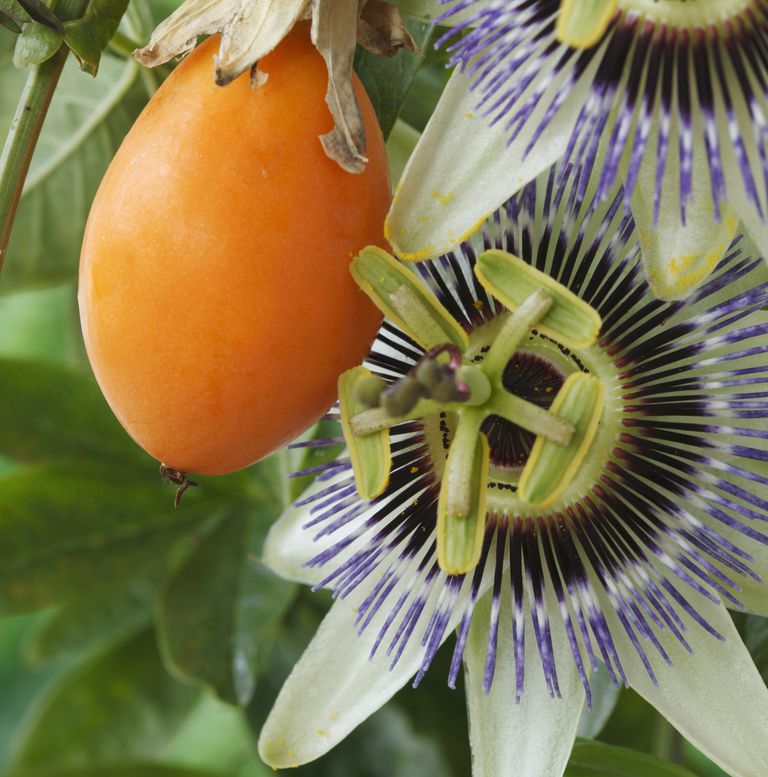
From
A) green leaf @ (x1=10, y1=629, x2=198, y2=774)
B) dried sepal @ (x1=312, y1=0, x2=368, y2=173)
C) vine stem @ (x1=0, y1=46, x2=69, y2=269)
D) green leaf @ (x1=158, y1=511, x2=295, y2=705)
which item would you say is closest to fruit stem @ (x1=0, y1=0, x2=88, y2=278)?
vine stem @ (x1=0, y1=46, x2=69, y2=269)

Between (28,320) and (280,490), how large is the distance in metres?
1.39

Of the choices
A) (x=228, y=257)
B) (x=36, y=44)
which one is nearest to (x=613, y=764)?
(x=228, y=257)

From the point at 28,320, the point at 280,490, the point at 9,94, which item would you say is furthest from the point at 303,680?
the point at 28,320

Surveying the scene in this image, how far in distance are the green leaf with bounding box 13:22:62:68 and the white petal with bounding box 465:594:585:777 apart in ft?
1.92

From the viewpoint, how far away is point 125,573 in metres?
1.57

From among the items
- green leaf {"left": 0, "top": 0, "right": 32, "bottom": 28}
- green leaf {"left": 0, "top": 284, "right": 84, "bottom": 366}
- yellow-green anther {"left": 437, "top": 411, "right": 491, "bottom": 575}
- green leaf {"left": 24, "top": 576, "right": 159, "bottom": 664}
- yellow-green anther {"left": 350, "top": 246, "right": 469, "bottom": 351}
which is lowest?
green leaf {"left": 24, "top": 576, "right": 159, "bottom": 664}

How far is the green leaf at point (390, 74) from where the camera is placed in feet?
3.17

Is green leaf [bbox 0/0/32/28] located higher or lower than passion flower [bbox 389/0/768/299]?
higher

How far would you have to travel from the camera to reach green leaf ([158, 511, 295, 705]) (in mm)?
1328

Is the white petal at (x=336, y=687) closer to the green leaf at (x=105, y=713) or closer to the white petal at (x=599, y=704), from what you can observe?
the white petal at (x=599, y=704)

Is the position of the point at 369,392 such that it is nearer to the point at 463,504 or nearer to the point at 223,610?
the point at 463,504

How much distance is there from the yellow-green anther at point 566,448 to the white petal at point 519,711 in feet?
0.69

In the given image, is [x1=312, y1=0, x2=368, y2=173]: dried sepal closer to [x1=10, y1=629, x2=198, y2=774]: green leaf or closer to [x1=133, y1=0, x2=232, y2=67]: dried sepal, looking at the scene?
[x1=133, y1=0, x2=232, y2=67]: dried sepal

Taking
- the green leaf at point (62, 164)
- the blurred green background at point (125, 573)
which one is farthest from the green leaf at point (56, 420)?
the green leaf at point (62, 164)
